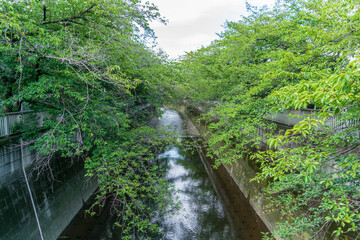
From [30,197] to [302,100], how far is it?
27.8ft

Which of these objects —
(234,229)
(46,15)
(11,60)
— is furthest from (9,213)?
(234,229)

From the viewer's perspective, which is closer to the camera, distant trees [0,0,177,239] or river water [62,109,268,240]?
distant trees [0,0,177,239]

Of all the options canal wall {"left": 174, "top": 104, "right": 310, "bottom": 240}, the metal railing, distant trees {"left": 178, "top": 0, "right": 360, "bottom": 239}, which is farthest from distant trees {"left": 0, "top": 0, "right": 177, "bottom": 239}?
canal wall {"left": 174, "top": 104, "right": 310, "bottom": 240}

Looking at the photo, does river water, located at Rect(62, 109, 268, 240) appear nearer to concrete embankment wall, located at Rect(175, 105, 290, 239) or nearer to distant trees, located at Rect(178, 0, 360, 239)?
concrete embankment wall, located at Rect(175, 105, 290, 239)

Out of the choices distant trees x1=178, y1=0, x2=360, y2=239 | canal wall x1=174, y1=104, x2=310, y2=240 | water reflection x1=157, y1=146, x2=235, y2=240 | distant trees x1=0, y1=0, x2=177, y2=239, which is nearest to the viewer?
distant trees x1=178, y1=0, x2=360, y2=239

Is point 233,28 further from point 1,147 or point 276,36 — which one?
point 1,147

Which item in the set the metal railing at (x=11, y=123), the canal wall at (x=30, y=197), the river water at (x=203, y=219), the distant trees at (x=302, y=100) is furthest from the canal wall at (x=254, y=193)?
the metal railing at (x=11, y=123)

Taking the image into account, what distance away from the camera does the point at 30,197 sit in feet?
21.1

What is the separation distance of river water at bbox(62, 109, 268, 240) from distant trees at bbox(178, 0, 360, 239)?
2115 mm

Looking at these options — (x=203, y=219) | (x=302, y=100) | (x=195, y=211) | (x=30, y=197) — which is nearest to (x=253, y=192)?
(x=203, y=219)

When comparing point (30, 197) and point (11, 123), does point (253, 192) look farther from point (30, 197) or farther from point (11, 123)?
point (11, 123)

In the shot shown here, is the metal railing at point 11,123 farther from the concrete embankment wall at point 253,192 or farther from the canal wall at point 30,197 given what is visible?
the concrete embankment wall at point 253,192

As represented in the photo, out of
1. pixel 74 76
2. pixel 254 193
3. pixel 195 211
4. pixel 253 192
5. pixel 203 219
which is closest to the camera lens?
pixel 74 76

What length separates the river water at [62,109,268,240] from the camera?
794 centimetres
